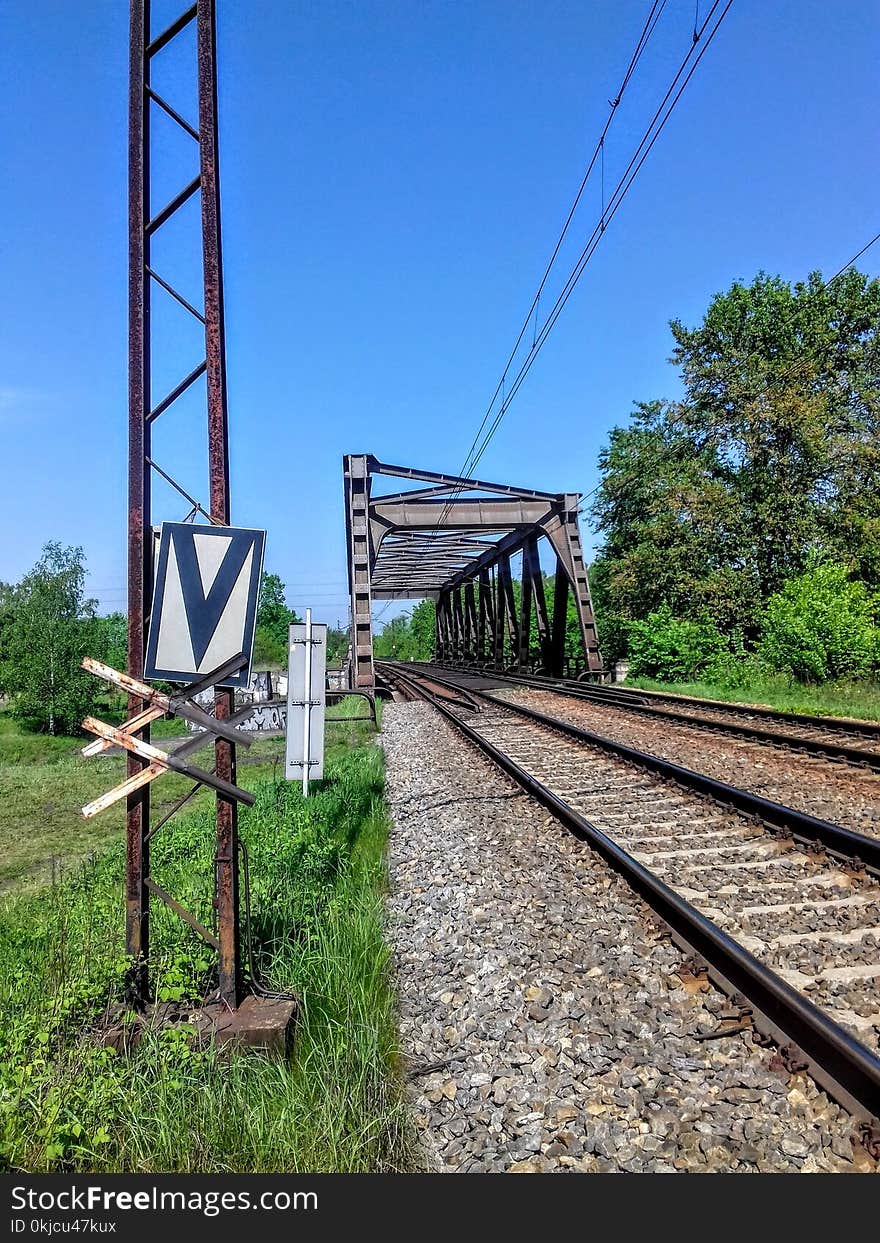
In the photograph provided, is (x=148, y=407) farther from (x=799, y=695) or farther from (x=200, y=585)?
(x=799, y=695)

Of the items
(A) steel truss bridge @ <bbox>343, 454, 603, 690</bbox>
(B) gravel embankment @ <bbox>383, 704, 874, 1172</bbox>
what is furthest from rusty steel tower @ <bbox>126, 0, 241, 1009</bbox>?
(A) steel truss bridge @ <bbox>343, 454, 603, 690</bbox>

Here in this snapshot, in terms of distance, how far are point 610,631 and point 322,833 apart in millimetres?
29978

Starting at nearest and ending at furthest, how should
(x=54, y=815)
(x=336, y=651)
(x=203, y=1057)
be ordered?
1. (x=203, y=1057)
2. (x=54, y=815)
3. (x=336, y=651)

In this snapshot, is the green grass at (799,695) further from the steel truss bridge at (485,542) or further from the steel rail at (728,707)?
the steel truss bridge at (485,542)

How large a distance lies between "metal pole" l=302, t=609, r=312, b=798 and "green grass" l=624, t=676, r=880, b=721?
342 inches

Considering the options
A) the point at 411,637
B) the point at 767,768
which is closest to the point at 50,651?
the point at 767,768

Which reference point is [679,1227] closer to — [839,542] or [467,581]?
[839,542]

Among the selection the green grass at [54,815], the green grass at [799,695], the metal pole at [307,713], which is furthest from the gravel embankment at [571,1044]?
the green grass at [799,695]

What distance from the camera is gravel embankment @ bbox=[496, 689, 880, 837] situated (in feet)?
20.2

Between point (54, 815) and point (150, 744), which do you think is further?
point (54, 815)

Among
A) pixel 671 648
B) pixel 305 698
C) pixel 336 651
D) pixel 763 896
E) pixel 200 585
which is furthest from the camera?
pixel 336 651

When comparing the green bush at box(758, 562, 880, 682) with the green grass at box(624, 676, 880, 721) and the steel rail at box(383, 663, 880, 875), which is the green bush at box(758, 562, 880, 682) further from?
the steel rail at box(383, 663, 880, 875)

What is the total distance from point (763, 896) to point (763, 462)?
79.9ft

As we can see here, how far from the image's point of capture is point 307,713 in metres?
8.20
